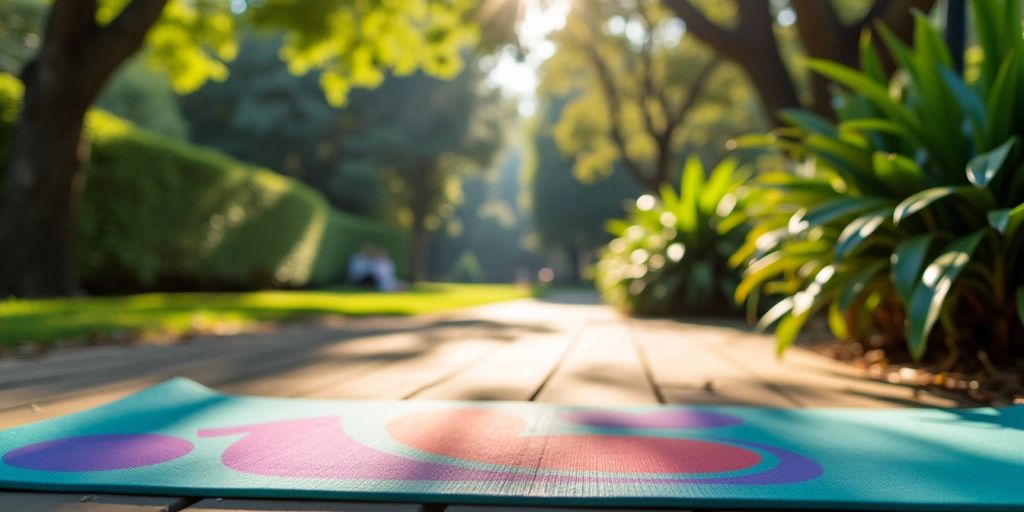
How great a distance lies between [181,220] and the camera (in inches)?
362

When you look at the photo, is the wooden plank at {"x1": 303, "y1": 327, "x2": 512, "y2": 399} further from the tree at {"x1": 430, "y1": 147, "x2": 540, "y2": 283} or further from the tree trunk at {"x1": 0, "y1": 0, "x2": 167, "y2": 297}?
the tree at {"x1": 430, "y1": 147, "x2": 540, "y2": 283}

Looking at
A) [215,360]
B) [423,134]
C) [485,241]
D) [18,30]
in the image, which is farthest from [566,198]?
[215,360]

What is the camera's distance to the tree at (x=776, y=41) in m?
4.62

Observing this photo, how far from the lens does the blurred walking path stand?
2.01 m

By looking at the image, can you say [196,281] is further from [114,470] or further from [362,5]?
[114,470]

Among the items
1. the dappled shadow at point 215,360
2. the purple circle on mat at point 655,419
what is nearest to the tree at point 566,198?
the dappled shadow at point 215,360

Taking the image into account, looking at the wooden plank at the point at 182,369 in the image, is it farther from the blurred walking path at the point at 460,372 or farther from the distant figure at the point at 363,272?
the distant figure at the point at 363,272

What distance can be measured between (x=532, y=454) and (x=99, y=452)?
2.96 ft

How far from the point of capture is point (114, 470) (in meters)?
1.19

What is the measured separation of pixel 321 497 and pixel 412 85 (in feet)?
77.4

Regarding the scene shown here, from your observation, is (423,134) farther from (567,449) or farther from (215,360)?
(567,449)

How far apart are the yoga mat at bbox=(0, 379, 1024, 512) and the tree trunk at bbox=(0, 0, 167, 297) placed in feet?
16.9

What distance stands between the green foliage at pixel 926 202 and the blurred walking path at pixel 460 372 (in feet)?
1.01

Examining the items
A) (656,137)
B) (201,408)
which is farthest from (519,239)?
(201,408)
